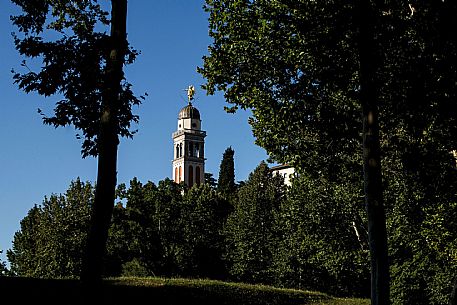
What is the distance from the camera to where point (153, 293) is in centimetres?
2427

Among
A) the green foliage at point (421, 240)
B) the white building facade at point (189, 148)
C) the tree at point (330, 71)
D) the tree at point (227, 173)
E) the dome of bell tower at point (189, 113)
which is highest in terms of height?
the dome of bell tower at point (189, 113)

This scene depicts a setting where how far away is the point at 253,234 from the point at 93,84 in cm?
5094

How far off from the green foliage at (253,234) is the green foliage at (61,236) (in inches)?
627

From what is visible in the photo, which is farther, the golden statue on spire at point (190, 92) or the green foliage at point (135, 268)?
the golden statue on spire at point (190, 92)

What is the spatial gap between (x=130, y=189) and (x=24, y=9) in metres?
48.1

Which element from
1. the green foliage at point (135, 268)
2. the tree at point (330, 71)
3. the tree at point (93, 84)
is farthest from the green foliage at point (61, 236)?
the tree at point (93, 84)

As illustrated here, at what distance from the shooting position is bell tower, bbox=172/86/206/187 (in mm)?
147125

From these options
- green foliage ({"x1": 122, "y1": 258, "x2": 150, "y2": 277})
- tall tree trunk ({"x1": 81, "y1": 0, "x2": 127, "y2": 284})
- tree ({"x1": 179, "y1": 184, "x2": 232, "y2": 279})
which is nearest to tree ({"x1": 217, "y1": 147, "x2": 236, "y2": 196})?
tree ({"x1": 179, "y1": 184, "x2": 232, "y2": 279})

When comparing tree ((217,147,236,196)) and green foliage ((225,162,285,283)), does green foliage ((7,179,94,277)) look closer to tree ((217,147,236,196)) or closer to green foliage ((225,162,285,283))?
green foliage ((225,162,285,283))

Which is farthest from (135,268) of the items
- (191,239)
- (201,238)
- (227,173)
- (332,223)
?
(227,173)

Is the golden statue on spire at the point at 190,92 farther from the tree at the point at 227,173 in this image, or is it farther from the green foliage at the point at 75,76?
the green foliage at the point at 75,76

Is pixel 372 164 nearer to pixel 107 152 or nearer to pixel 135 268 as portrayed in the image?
pixel 107 152

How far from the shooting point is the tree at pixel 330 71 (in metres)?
17.4

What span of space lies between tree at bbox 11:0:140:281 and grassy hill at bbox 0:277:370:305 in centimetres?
258
